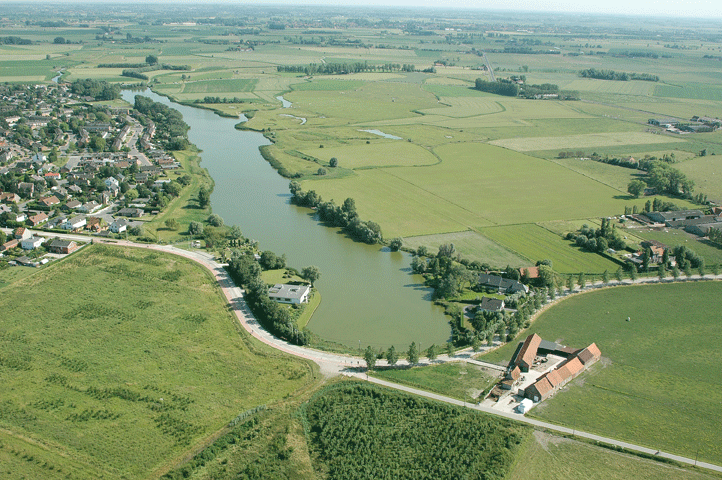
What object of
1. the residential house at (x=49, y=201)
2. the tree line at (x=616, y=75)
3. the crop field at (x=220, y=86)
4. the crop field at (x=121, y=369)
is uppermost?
the tree line at (x=616, y=75)

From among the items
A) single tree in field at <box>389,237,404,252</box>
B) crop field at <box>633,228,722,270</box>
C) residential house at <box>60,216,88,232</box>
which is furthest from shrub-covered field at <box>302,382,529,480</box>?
residential house at <box>60,216,88,232</box>

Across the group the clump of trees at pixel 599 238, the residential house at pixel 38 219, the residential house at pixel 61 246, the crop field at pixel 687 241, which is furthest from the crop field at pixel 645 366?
the residential house at pixel 38 219

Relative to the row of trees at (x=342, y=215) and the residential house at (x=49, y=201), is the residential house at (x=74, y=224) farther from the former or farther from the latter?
the row of trees at (x=342, y=215)

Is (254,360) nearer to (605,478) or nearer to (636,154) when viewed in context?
(605,478)

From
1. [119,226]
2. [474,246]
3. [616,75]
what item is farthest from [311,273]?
[616,75]

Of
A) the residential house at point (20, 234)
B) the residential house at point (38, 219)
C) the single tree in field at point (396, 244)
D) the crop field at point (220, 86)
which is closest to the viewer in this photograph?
the single tree in field at point (396, 244)

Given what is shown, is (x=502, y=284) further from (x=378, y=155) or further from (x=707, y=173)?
(x=707, y=173)

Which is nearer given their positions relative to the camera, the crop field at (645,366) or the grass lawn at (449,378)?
the crop field at (645,366)

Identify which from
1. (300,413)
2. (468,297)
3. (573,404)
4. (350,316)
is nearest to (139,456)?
(300,413)
